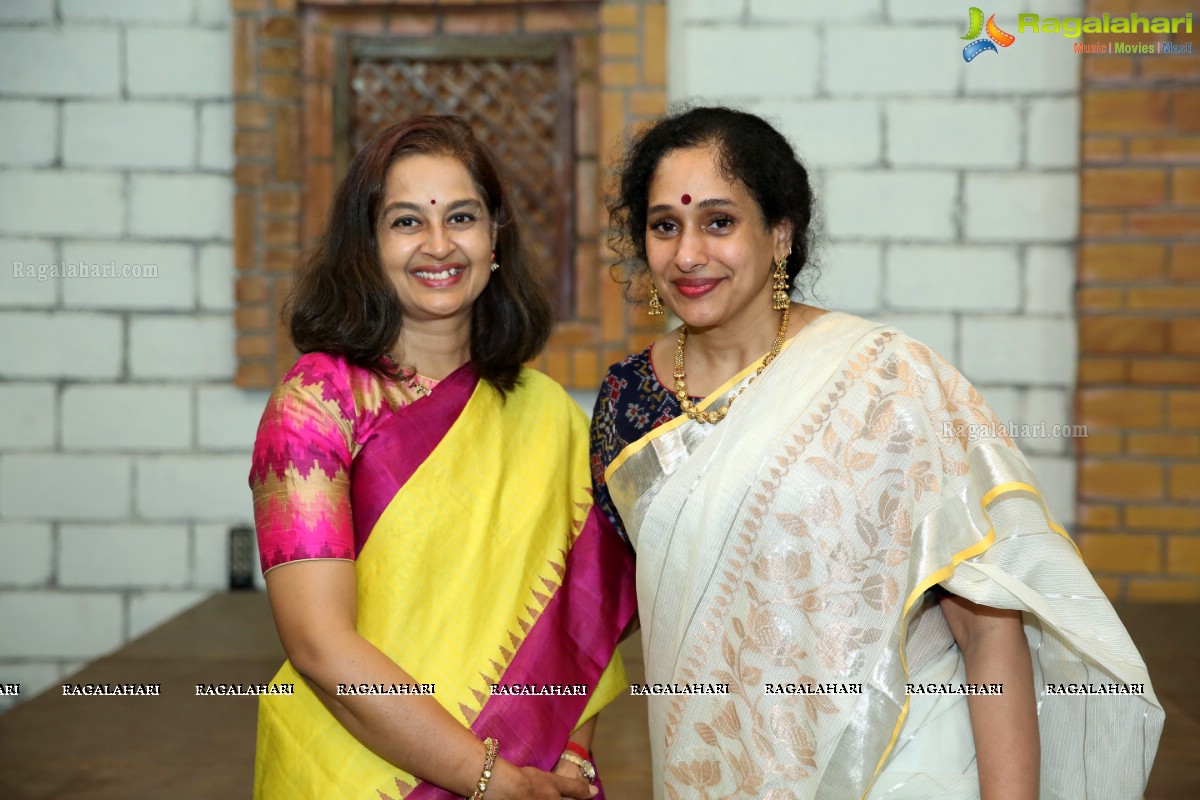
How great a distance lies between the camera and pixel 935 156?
344 cm

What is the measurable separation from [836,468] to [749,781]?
1.49 feet

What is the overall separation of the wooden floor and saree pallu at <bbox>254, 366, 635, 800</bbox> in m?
0.71

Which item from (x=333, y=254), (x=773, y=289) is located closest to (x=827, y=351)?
(x=773, y=289)

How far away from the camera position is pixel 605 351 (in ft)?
11.4

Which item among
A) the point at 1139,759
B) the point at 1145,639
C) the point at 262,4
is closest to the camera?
the point at 1139,759

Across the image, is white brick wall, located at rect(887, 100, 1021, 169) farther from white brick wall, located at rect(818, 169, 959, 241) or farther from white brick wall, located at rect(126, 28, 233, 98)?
white brick wall, located at rect(126, 28, 233, 98)

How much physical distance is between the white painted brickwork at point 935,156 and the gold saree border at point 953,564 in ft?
6.73

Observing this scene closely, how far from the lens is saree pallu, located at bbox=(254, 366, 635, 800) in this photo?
1.48 meters

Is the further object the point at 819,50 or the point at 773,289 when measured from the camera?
the point at 819,50

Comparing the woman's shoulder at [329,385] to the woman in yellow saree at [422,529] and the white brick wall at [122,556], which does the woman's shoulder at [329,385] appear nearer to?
the woman in yellow saree at [422,529]

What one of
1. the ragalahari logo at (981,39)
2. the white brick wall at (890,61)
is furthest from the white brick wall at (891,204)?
the ragalahari logo at (981,39)

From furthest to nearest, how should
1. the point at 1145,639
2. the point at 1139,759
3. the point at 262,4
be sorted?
the point at 262,4
the point at 1145,639
the point at 1139,759

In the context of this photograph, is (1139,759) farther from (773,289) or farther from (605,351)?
(605,351)

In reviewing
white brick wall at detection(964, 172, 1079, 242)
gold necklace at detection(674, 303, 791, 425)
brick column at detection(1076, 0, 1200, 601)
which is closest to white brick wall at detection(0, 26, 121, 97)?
gold necklace at detection(674, 303, 791, 425)
